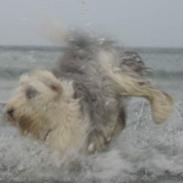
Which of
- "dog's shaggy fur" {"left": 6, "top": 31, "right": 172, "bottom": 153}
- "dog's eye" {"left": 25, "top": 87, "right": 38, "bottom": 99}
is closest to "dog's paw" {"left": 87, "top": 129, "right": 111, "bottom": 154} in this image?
"dog's shaggy fur" {"left": 6, "top": 31, "right": 172, "bottom": 153}

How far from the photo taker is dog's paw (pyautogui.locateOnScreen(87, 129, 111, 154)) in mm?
6648

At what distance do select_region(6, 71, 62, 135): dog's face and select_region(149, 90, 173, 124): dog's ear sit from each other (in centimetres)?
78

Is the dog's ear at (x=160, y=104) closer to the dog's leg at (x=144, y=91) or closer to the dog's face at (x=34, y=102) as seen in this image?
the dog's leg at (x=144, y=91)

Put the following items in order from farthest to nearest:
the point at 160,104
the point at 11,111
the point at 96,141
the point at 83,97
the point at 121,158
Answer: the point at 121,158, the point at 160,104, the point at 96,141, the point at 83,97, the point at 11,111

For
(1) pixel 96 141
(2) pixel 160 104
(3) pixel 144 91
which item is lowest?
(1) pixel 96 141

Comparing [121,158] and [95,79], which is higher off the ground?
[95,79]

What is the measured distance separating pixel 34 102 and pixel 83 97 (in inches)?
14.5

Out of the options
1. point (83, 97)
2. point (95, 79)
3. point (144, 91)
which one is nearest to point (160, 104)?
point (144, 91)

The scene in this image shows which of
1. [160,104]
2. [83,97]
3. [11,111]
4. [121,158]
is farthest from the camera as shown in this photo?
[121,158]

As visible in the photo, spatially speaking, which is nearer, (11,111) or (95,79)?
(11,111)

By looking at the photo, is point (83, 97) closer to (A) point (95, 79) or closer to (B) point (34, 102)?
(A) point (95, 79)

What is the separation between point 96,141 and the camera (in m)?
6.70

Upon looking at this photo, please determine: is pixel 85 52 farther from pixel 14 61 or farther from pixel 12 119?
pixel 14 61

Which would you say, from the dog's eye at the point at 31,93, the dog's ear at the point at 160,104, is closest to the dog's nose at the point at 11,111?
the dog's eye at the point at 31,93
